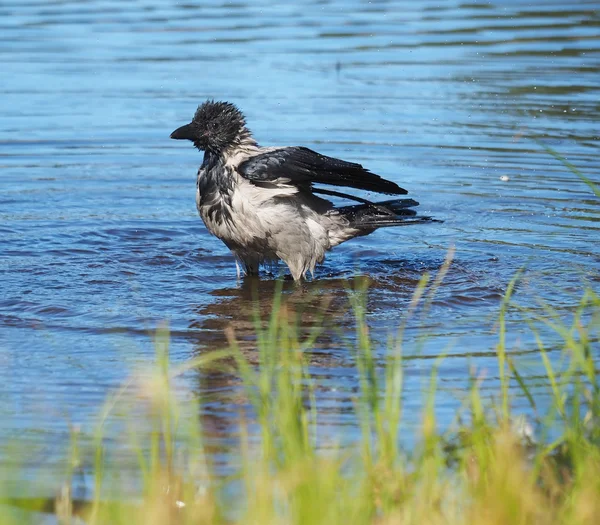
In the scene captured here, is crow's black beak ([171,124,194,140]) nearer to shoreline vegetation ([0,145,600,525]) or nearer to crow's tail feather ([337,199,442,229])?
crow's tail feather ([337,199,442,229])

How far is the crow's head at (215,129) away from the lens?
6922 millimetres

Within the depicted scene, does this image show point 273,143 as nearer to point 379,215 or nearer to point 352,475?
point 379,215

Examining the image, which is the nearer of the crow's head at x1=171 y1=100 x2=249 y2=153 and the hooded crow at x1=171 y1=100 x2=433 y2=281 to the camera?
the hooded crow at x1=171 y1=100 x2=433 y2=281

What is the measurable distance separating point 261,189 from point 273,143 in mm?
3224

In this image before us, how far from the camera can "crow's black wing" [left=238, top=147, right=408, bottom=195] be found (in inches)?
263

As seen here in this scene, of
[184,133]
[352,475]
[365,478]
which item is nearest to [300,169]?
[184,133]

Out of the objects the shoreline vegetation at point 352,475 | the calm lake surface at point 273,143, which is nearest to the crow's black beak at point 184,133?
the calm lake surface at point 273,143

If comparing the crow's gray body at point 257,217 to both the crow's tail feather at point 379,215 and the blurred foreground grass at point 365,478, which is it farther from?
the blurred foreground grass at point 365,478

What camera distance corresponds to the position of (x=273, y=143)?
9.96m

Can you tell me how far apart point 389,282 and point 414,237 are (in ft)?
3.93

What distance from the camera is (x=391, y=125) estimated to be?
35.3 ft

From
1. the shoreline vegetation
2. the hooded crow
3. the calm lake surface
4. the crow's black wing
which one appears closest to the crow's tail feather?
the hooded crow

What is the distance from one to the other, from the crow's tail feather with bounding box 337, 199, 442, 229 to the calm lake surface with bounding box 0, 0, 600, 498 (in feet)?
0.98

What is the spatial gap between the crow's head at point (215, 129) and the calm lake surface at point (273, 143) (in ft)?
2.96
